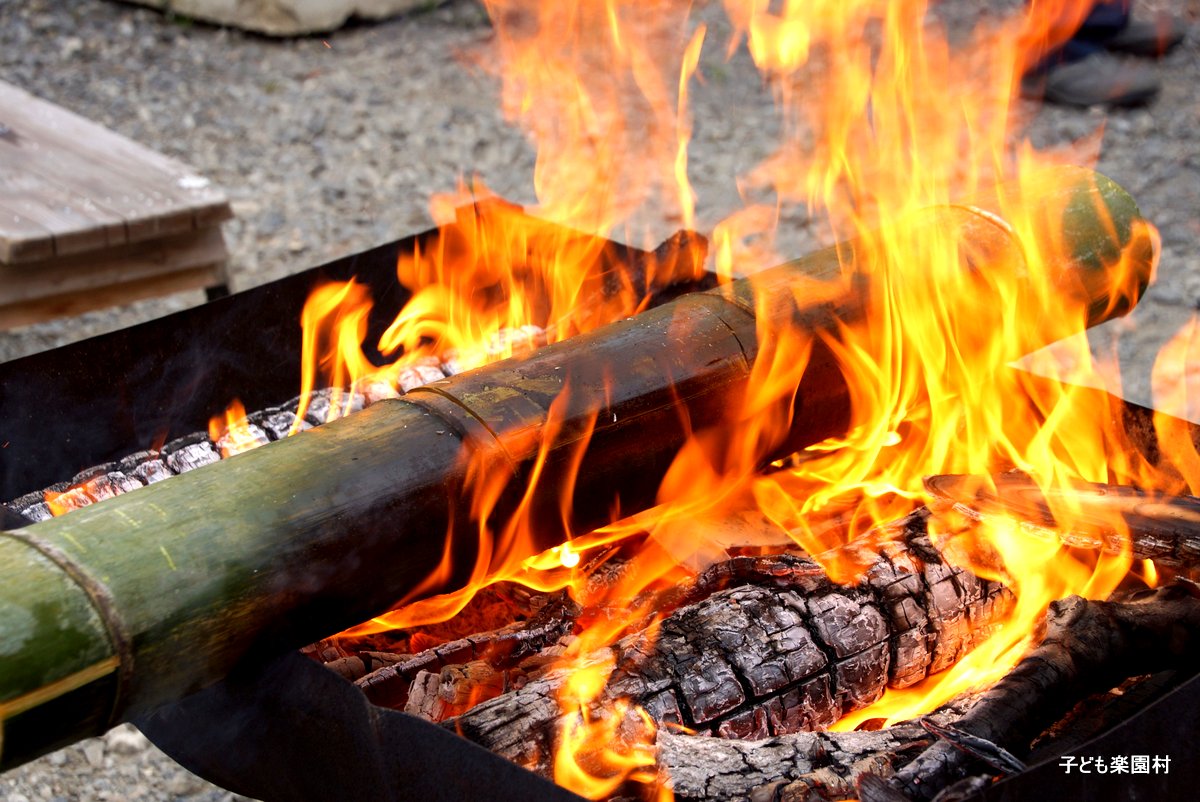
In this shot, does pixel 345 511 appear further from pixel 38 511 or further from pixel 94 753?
pixel 94 753

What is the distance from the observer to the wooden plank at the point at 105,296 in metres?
4.70

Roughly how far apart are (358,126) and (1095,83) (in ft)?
13.5

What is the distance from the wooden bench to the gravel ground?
81cm

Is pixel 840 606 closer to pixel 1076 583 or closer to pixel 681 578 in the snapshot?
pixel 681 578

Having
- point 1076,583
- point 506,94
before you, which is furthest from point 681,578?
point 506,94

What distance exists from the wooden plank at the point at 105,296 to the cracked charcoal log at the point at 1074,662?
11.5 feet

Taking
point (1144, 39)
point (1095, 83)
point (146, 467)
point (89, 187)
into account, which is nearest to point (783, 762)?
point (146, 467)

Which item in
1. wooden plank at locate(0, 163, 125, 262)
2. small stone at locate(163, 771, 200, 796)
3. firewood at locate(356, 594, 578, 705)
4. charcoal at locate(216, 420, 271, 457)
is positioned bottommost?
small stone at locate(163, 771, 200, 796)

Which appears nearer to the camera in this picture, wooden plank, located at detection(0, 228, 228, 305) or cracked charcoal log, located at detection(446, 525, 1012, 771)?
cracked charcoal log, located at detection(446, 525, 1012, 771)

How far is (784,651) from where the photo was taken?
8.58ft

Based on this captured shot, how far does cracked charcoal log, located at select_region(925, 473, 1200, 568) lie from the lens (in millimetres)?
2787

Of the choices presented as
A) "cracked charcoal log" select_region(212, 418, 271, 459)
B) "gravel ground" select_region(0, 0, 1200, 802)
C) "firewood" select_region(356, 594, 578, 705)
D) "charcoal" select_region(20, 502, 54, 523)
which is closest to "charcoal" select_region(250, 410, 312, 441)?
"cracked charcoal log" select_region(212, 418, 271, 459)

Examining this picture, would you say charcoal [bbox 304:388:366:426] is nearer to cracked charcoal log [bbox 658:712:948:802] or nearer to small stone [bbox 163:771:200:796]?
small stone [bbox 163:771:200:796]

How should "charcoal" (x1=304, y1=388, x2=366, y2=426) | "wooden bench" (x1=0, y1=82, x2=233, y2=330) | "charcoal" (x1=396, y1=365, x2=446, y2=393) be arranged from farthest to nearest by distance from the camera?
"wooden bench" (x1=0, y1=82, x2=233, y2=330) → "charcoal" (x1=396, y1=365, x2=446, y2=393) → "charcoal" (x1=304, y1=388, x2=366, y2=426)
